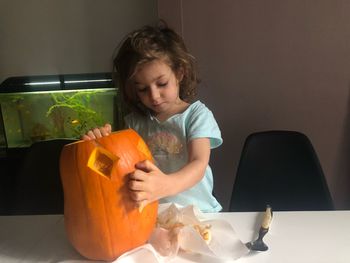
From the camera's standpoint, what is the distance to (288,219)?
0.95m

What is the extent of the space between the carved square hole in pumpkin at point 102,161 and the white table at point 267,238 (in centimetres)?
19

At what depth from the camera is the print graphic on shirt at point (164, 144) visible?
115 centimetres

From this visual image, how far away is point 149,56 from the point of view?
108 centimetres

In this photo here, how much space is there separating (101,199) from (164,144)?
439mm

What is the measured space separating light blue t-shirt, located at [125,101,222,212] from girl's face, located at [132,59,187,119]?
68 mm

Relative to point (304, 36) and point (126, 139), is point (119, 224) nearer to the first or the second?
point (126, 139)

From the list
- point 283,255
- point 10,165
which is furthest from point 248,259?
point 10,165

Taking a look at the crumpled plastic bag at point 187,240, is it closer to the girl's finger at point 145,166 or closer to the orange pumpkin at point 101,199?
the orange pumpkin at point 101,199

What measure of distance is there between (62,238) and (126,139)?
11.7 inches

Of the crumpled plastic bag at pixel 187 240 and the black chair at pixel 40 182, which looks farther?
the black chair at pixel 40 182

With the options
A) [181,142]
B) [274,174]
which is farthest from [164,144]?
[274,174]

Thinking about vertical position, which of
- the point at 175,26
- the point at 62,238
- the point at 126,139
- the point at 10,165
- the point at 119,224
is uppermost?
the point at 175,26

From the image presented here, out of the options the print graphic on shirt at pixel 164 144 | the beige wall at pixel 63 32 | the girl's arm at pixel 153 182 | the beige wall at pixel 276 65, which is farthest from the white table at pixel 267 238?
the beige wall at pixel 63 32

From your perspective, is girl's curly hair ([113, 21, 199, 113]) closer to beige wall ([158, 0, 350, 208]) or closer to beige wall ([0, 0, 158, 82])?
beige wall ([158, 0, 350, 208])
